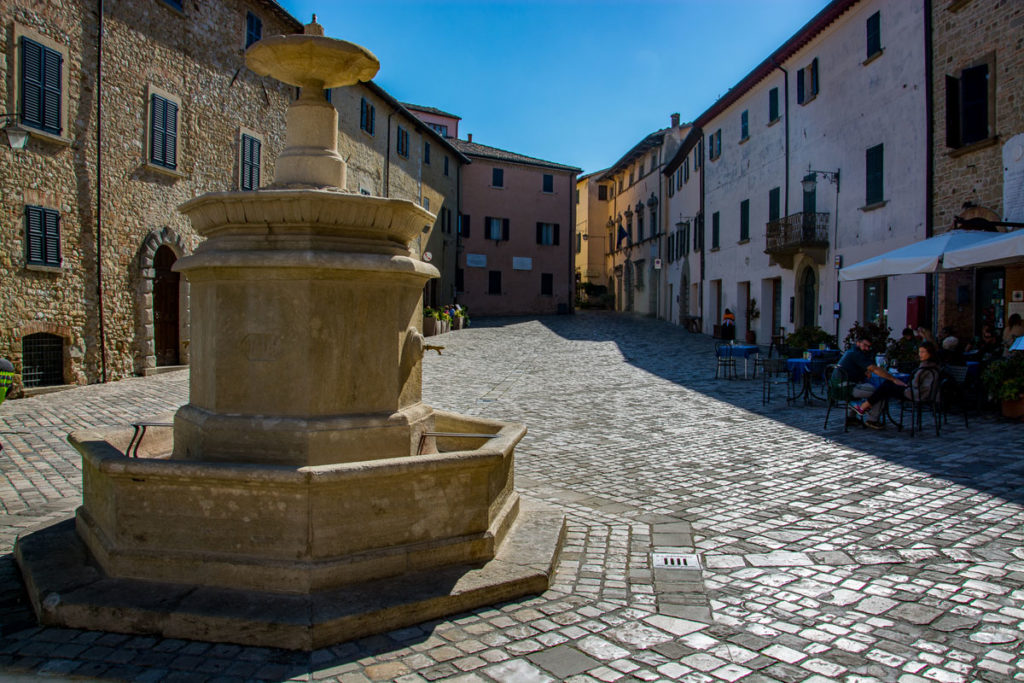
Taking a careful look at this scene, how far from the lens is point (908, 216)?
652 inches

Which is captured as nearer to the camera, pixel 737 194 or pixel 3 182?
pixel 3 182

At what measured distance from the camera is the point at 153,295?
1692 centimetres

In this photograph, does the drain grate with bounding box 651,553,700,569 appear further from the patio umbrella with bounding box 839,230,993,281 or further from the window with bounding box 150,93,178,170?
the window with bounding box 150,93,178,170

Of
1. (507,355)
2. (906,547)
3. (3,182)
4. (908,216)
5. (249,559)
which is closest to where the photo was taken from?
(249,559)

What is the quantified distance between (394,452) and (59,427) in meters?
7.76

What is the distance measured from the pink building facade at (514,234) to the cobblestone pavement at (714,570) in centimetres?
3356

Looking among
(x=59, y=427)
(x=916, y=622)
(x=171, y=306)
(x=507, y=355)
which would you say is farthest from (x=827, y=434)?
(x=171, y=306)

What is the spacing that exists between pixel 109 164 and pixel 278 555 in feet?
46.9

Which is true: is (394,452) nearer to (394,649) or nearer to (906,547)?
(394,649)

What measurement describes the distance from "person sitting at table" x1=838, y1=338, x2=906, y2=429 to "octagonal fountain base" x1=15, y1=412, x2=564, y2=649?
24.3 feet

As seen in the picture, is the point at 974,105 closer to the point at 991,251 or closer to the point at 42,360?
the point at 991,251

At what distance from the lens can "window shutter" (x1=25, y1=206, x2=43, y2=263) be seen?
13164mm

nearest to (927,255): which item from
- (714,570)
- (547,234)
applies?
(714,570)

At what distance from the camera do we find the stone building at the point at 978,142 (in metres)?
13.2
